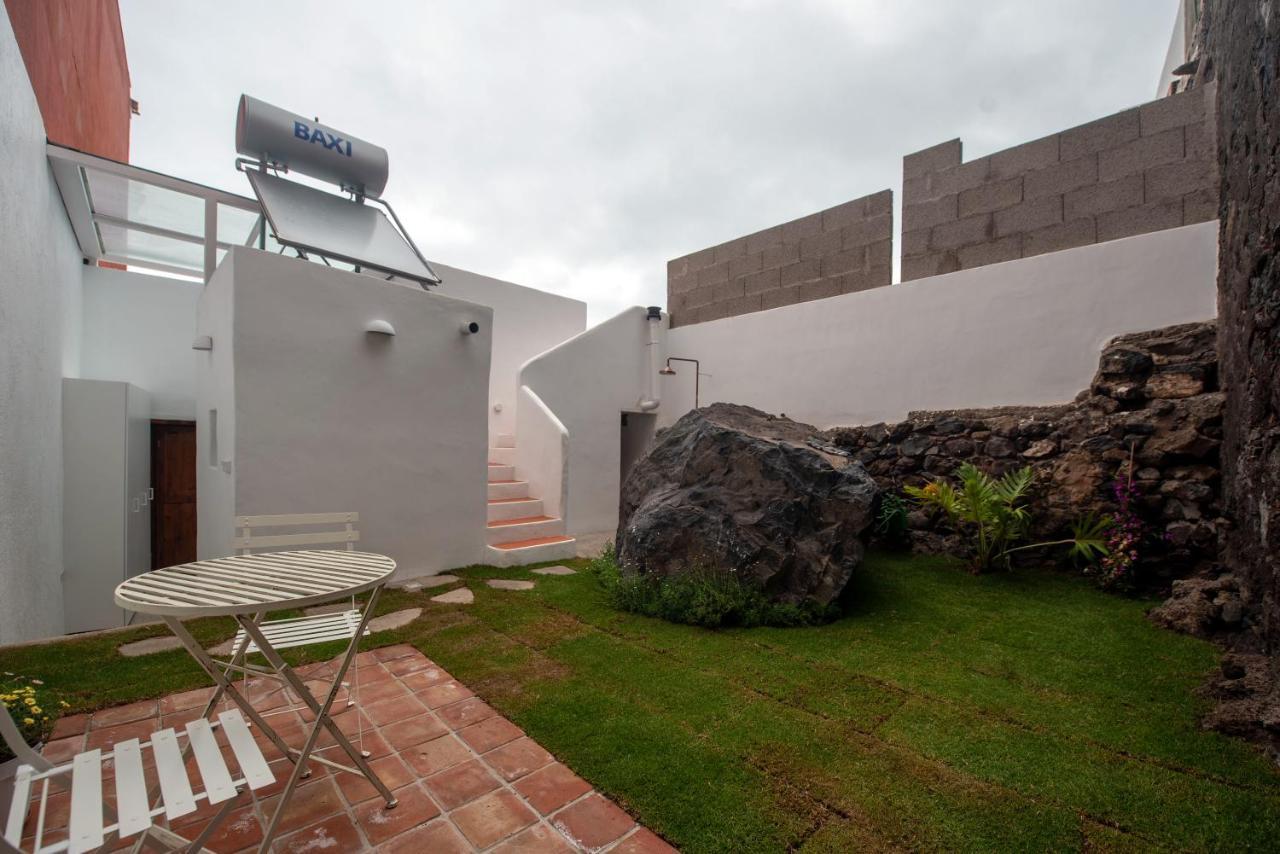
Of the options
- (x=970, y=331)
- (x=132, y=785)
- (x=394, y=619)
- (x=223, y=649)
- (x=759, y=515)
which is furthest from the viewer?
(x=970, y=331)

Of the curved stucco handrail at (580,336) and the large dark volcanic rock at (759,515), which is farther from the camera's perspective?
the curved stucco handrail at (580,336)

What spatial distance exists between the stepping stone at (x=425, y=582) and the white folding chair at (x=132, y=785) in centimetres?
320

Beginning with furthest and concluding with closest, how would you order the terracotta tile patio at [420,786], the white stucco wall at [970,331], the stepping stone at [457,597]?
the white stucco wall at [970,331]
the stepping stone at [457,597]
the terracotta tile patio at [420,786]

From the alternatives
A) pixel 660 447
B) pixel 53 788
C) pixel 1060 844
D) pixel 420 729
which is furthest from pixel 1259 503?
pixel 53 788

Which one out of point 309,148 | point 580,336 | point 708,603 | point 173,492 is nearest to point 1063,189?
point 708,603

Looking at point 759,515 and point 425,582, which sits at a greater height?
point 759,515

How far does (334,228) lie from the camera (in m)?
5.48

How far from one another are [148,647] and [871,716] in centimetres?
432

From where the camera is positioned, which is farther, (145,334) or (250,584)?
(145,334)

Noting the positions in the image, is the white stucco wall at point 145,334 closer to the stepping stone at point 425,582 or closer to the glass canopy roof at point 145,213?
the glass canopy roof at point 145,213

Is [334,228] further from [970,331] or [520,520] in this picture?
[970,331]

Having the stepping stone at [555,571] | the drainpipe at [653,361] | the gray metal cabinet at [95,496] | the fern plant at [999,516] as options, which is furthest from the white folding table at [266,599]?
the drainpipe at [653,361]

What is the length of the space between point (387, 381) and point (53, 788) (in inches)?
139

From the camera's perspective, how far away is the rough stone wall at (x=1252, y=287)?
275cm
